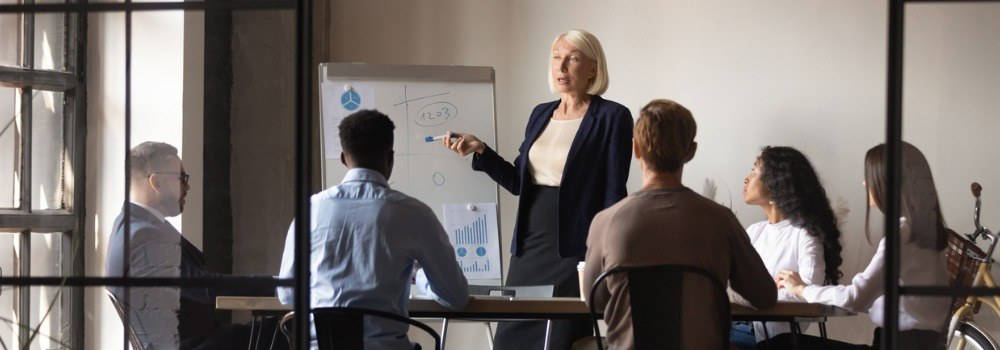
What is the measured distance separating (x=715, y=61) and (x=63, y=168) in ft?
11.5

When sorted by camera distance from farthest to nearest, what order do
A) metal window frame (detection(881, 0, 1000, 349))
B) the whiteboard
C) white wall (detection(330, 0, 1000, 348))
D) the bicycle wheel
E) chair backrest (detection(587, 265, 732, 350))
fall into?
white wall (detection(330, 0, 1000, 348)) < the whiteboard < the bicycle wheel < chair backrest (detection(587, 265, 732, 350)) < metal window frame (detection(881, 0, 1000, 349))

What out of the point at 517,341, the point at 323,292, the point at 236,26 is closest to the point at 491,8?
the point at 517,341

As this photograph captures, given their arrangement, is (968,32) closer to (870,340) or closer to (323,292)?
(323,292)

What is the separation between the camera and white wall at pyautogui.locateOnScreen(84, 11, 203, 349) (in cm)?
229

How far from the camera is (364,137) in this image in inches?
111

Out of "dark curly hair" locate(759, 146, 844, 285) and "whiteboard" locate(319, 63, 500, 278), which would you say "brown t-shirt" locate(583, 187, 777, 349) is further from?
"whiteboard" locate(319, 63, 500, 278)

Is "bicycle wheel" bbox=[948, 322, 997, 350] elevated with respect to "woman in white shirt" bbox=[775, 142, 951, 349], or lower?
lower

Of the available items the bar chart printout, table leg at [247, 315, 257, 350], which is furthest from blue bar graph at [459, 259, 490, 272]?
table leg at [247, 315, 257, 350]

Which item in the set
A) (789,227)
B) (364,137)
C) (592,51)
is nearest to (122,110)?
(364,137)

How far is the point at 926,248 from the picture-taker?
2.20m

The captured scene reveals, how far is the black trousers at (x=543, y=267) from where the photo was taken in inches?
153

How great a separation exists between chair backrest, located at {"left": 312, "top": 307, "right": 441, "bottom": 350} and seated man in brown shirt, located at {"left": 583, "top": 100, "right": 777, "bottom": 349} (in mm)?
490

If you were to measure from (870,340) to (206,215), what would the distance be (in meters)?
3.74

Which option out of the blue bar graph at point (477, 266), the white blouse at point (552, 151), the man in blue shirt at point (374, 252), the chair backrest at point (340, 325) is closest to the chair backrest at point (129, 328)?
the chair backrest at point (340, 325)
